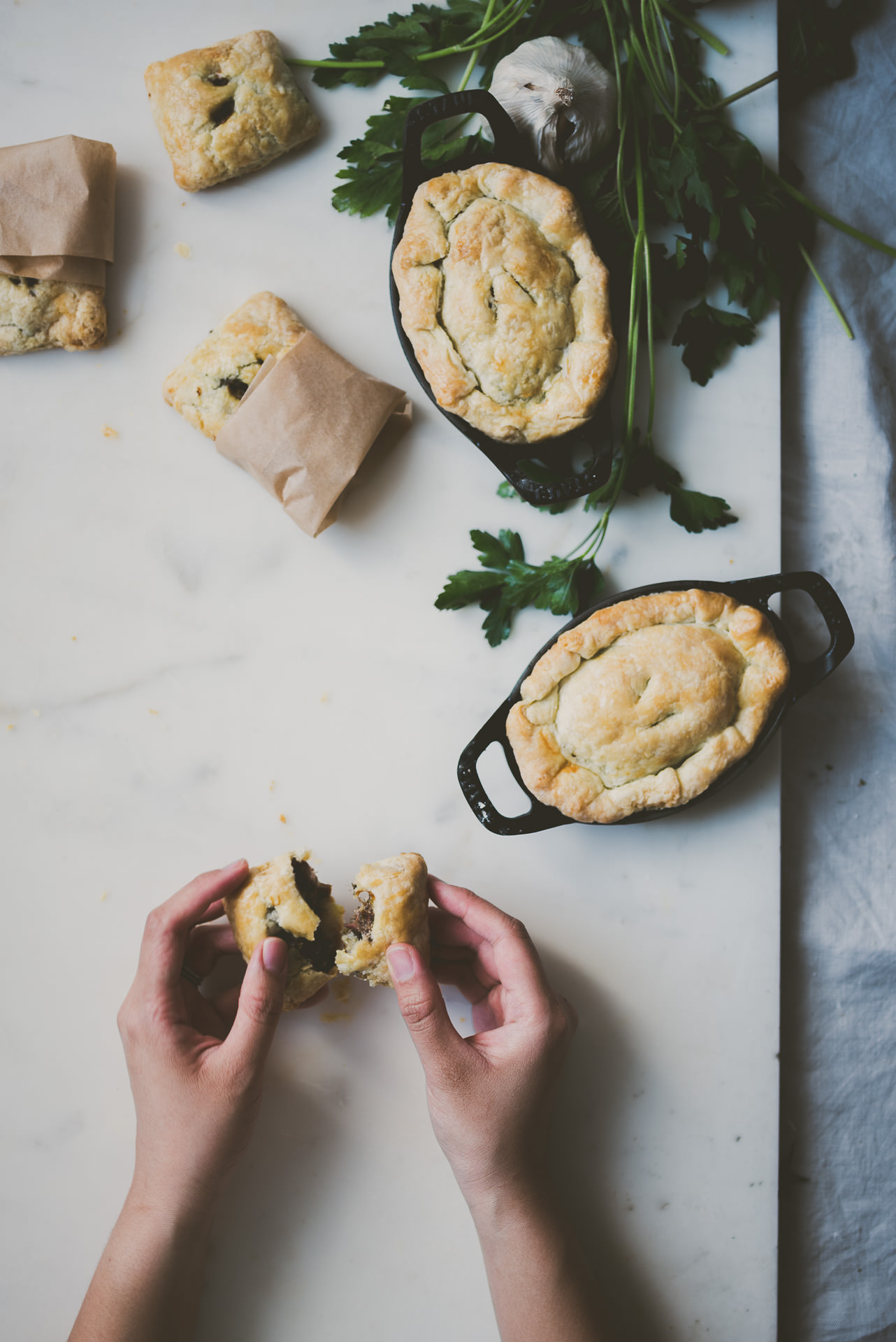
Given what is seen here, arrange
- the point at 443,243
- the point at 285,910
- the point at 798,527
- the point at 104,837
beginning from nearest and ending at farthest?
1. the point at 285,910
2. the point at 443,243
3. the point at 104,837
4. the point at 798,527

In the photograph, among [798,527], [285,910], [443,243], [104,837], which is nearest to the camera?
[285,910]

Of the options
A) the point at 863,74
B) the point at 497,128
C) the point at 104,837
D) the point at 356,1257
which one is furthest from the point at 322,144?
the point at 356,1257

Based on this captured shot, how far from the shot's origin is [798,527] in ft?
6.78

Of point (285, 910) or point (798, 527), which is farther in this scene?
point (798, 527)

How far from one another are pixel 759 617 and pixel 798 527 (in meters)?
0.46

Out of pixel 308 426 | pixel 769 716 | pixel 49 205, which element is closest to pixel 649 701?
pixel 769 716

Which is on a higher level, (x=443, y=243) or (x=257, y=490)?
(x=443, y=243)

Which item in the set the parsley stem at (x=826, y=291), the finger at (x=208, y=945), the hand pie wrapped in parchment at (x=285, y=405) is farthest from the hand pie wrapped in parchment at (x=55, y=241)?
the parsley stem at (x=826, y=291)

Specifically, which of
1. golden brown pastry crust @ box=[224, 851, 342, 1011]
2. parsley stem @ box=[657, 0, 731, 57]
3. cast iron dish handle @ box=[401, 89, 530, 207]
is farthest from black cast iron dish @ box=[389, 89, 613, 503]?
golden brown pastry crust @ box=[224, 851, 342, 1011]

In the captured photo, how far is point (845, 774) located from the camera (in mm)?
2029

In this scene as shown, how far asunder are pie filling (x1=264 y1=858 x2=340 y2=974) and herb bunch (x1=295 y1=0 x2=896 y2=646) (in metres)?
0.65

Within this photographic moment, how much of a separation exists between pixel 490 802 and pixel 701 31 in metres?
1.78

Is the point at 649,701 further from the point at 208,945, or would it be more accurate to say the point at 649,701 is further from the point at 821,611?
the point at 208,945

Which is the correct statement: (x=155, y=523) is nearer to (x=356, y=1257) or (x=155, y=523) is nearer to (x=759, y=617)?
(x=759, y=617)
